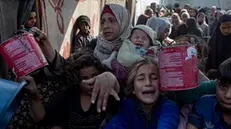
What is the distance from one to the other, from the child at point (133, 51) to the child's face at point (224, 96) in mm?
581

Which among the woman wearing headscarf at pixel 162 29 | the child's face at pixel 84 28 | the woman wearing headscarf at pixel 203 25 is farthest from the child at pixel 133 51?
the woman wearing headscarf at pixel 203 25

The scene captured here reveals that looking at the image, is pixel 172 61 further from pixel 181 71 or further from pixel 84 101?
pixel 84 101

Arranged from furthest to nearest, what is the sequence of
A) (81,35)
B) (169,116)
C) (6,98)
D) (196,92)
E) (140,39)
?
(81,35), (140,39), (196,92), (169,116), (6,98)

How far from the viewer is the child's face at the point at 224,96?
5.17 feet

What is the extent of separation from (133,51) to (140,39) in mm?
164

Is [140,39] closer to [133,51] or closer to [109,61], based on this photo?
[133,51]

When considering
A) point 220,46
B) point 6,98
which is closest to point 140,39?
point 6,98

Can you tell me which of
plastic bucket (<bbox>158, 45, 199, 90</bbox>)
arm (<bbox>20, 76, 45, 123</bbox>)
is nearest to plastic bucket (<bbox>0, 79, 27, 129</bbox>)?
arm (<bbox>20, 76, 45, 123</bbox>)

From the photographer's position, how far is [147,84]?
5.91 feet

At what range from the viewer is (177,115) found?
1.77 m

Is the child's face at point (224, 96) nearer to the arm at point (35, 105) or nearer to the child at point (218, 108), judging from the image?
the child at point (218, 108)

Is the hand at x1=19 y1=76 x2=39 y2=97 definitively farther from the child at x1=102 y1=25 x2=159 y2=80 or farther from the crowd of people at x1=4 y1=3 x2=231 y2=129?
the child at x1=102 y1=25 x2=159 y2=80

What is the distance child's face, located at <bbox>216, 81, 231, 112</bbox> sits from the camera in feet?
5.17

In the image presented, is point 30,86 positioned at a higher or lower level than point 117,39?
lower
